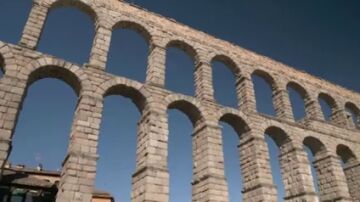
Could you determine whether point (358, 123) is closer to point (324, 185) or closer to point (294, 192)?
point (324, 185)

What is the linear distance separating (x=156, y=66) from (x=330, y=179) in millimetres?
11543

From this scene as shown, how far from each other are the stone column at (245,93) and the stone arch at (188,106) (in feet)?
10.1

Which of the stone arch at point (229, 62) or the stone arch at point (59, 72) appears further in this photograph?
the stone arch at point (229, 62)

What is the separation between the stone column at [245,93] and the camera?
1827 centimetres

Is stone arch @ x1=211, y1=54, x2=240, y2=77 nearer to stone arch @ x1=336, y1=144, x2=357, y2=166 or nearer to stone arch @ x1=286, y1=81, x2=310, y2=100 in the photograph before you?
stone arch @ x1=286, y1=81, x2=310, y2=100

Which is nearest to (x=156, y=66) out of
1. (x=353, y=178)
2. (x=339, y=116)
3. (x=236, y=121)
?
(x=236, y=121)

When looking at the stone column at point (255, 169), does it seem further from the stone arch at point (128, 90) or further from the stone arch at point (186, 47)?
the stone arch at point (128, 90)

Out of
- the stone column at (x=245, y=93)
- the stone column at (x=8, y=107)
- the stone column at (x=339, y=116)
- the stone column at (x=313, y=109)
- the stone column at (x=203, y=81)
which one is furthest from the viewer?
the stone column at (x=339, y=116)

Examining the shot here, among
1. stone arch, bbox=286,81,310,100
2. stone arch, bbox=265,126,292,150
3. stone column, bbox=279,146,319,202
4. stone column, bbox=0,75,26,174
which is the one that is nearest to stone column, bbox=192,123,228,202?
stone arch, bbox=265,126,292,150

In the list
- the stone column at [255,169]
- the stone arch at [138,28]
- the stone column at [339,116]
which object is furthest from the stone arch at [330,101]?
the stone arch at [138,28]

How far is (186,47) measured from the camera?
742 inches

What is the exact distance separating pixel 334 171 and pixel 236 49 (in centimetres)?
878

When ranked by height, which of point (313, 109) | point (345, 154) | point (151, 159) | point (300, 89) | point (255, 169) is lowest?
point (151, 159)

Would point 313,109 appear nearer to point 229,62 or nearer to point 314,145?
point 314,145
